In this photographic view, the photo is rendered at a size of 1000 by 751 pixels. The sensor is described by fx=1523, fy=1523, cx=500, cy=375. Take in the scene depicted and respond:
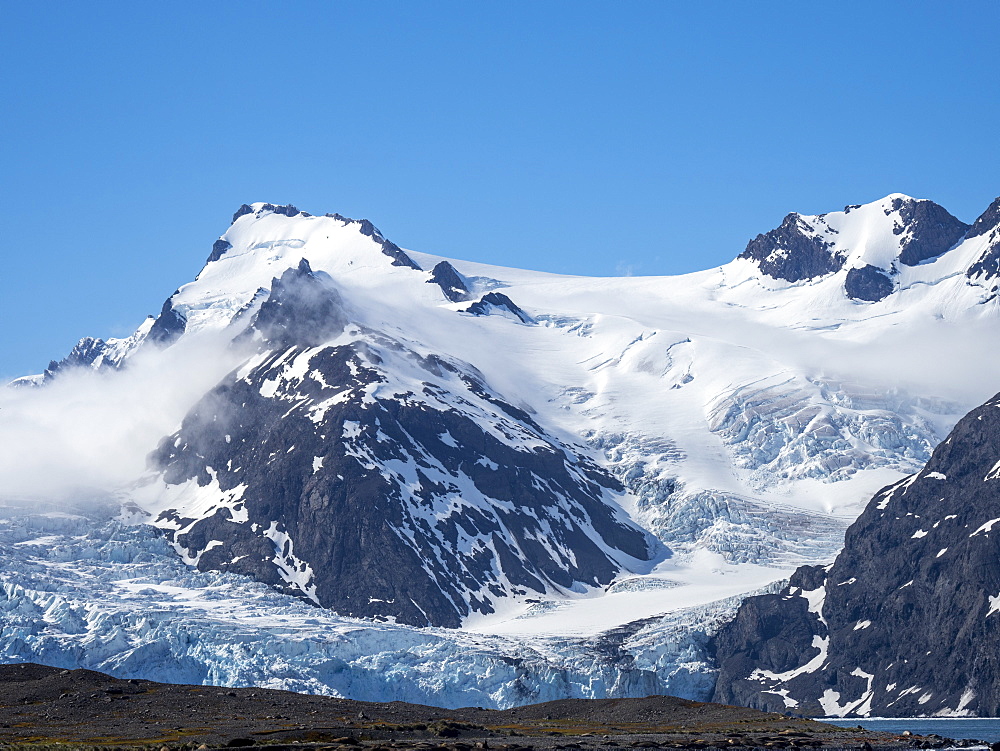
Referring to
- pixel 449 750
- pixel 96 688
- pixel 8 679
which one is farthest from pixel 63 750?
pixel 8 679

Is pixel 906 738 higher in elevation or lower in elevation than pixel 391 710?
lower

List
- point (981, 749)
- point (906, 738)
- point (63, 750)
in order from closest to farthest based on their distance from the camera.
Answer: point (63, 750) < point (981, 749) < point (906, 738)

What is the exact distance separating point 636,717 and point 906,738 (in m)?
35.4

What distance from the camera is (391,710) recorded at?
186625 millimetres

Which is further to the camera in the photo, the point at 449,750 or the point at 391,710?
the point at 391,710

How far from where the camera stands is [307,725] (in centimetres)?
16088

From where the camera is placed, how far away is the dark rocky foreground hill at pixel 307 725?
150250mm

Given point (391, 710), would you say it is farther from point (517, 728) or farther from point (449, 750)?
point (449, 750)

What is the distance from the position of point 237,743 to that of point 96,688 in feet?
157

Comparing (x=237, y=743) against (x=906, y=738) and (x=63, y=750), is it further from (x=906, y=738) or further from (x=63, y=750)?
(x=906, y=738)

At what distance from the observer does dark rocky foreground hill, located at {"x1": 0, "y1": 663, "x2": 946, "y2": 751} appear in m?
150

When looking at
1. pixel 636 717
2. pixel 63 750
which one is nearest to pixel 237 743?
pixel 63 750

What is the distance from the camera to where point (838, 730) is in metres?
185

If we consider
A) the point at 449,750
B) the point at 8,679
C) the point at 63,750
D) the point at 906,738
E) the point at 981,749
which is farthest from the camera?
the point at 8,679
